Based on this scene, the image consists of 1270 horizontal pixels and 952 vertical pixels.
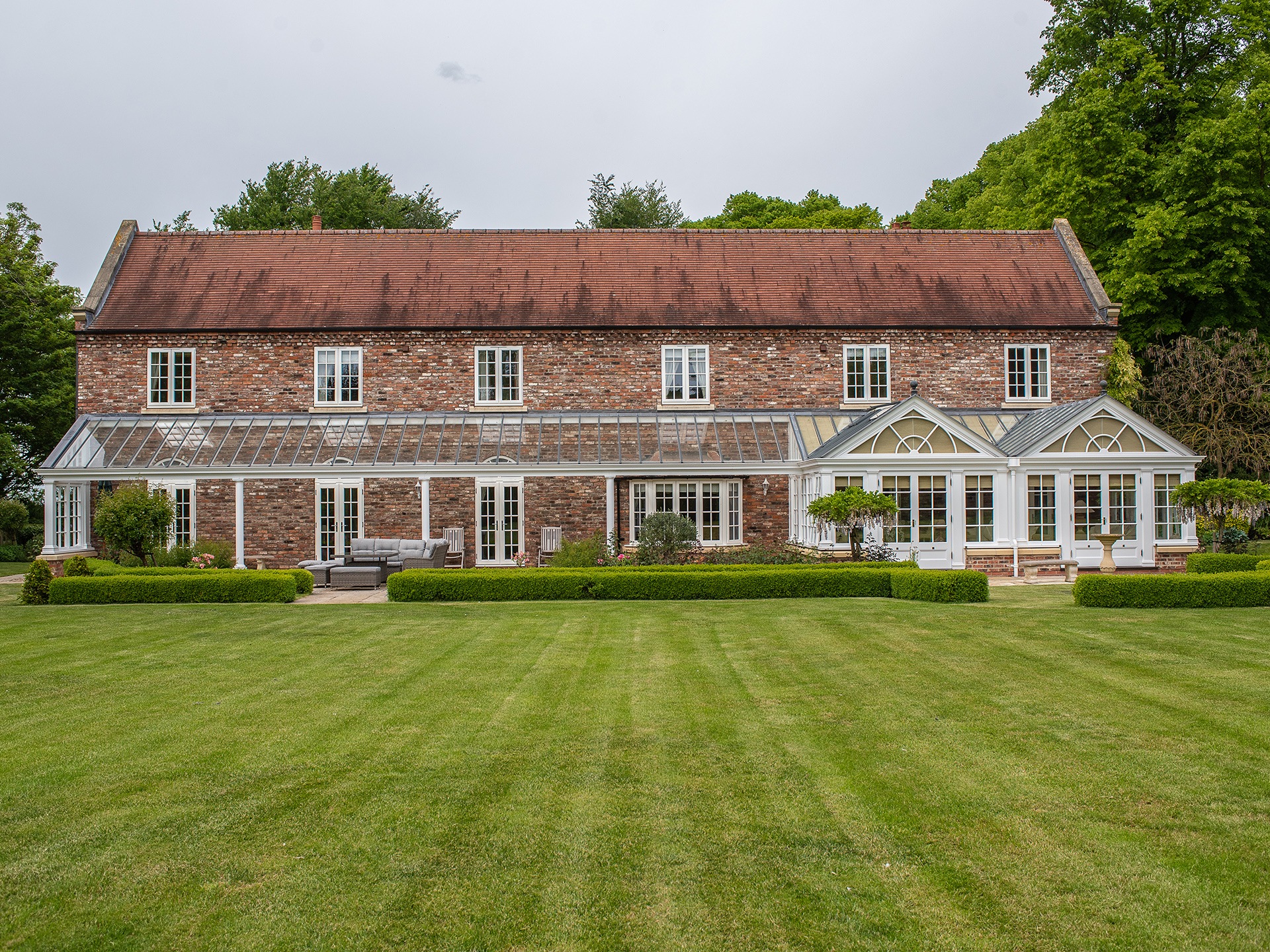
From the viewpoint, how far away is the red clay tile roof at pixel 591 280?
24.7 m

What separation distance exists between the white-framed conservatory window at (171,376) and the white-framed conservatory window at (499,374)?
24.4ft

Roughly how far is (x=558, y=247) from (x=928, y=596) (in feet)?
52.0

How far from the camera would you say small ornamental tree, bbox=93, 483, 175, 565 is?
1809 centimetres

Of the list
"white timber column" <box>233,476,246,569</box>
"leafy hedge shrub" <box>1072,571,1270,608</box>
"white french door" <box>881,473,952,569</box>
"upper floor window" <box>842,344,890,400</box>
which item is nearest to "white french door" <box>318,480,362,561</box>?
"white timber column" <box>233,476,246,569</box>

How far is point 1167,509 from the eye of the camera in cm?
2100

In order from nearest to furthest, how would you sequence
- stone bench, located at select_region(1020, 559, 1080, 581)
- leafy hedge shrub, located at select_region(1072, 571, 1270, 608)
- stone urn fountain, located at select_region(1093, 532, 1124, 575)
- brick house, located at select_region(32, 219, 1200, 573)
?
1. leafy hedge shrub, located at select_region(1072, 571, 1270, 608)
2. stone urn fountain, located at select_region(1093, 532, 1124, 575)
3. stone bench, located at select_region(1020, 559, 1080, 581)
4. brick house, located at select_region(32, 219, 1200, 573)

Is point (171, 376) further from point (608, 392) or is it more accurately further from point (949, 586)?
point (949, 586)

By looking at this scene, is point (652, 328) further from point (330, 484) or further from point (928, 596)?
point (928, 596)

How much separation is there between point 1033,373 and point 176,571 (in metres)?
21.0

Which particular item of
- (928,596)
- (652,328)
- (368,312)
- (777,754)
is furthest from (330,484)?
(777,754)

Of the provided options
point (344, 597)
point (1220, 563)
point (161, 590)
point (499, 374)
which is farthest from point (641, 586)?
point (1220, 563)

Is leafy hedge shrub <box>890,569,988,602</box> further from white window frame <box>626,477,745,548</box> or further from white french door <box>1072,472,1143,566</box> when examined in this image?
white window frame <box>626,477,745,548</box>

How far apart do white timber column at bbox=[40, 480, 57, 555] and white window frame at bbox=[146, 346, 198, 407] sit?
3703 mm

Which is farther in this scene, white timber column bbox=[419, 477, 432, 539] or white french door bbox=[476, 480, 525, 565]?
white french door bbox=[476, 480, 525, 565]
